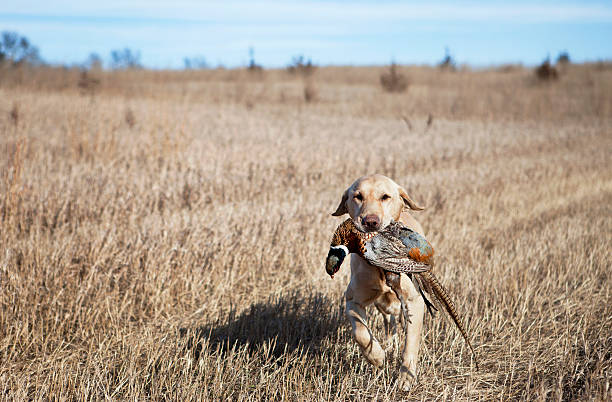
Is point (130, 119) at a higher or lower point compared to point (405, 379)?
higher

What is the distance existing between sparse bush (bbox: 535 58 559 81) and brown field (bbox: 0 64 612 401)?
15325 mm

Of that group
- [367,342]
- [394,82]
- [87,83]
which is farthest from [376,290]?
[394,82]

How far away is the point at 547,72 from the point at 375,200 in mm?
24570

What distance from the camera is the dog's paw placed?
8.79 feet

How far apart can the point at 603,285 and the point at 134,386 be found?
3.54 metres

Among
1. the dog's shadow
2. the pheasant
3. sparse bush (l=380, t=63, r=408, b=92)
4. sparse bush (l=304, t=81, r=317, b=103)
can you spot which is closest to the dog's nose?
the pheasant

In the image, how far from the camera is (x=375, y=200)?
2.60 m

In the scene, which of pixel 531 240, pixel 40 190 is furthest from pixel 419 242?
pixel 40 190

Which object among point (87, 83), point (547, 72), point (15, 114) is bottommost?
point (15, 114)

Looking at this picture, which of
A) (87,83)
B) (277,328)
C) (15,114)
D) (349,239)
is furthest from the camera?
(87,83)

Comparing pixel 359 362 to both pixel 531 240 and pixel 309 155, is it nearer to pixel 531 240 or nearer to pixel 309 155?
pixel 531 240

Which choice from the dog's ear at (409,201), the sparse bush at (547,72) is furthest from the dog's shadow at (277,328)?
the sparse bush at (547,72)

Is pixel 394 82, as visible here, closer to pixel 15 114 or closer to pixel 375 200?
pixel 15 114

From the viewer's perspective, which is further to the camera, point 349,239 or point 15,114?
point 15,114
